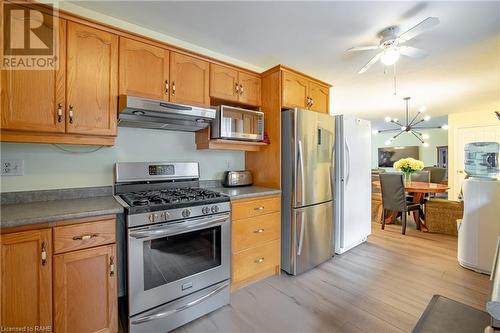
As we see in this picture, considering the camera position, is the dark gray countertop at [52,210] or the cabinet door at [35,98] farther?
the cabinet door at [35,98]

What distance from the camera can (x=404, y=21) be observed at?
187 centimetres

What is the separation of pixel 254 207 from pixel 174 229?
797 millimetres

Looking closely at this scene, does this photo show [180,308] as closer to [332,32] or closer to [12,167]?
[12,167]

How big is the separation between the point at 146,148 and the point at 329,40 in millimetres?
2059

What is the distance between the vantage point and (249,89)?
2480mm

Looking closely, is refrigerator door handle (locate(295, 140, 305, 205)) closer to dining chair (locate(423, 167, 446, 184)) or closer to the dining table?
the dining table

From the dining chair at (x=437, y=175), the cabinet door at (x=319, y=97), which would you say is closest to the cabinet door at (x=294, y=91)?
the cabinet door at (x=319, y=97)

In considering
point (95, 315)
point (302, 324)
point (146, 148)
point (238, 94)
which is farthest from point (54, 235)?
point (238, 94)

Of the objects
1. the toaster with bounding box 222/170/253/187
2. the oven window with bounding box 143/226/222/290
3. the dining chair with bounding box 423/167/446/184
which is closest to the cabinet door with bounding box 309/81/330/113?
the toaster with bounding box 222/170/253/187

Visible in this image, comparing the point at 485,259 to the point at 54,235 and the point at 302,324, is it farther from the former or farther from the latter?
the point at 54,235

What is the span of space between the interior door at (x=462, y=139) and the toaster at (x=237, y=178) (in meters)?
5.48

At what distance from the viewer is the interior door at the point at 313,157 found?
91.6 inches

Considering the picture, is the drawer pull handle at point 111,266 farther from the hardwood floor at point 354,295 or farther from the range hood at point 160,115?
the range hood at point 160,115

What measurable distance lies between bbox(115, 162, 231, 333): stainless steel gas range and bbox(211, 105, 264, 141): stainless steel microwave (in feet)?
2.07
